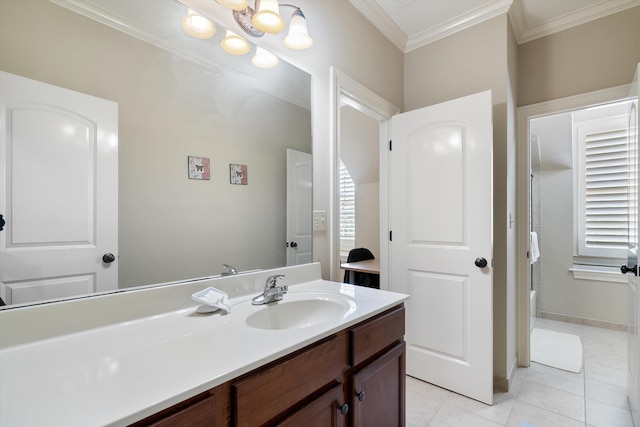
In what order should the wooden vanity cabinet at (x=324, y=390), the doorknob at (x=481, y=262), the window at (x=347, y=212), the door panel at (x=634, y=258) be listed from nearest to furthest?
the wooden vanity cabinet at (x=324, y=390), the door panel at (x=634, y=258), the doorknob at (x=481, y=262), the window at (x=347, y=212)

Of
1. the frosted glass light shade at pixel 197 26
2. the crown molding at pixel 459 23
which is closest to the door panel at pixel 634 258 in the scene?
the crown molding at pixel 459 23

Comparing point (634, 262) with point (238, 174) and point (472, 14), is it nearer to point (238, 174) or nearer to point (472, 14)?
point (472, 14)

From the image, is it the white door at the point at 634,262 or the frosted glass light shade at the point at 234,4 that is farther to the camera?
the white door at the point at 634,262

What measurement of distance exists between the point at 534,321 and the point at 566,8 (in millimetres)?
3041

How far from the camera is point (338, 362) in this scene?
97 centimetres

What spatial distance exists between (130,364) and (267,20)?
52.7 inches

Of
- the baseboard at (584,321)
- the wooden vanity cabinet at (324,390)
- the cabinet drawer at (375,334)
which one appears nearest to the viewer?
the wooden vanity cabinet at (324,390)

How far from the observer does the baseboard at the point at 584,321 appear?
3044mm

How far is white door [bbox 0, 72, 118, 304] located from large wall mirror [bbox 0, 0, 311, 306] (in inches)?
0.7

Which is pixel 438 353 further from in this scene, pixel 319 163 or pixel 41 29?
pixel 41 29

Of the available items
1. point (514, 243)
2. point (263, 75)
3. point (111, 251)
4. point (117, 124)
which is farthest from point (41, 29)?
point (514, 243)

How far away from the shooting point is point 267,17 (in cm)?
128

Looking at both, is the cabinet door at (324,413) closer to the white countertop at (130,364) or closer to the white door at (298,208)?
the white countertop at (130,364)

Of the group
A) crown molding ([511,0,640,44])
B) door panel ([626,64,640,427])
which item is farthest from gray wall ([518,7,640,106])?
door panel ([626,64,640,427])
